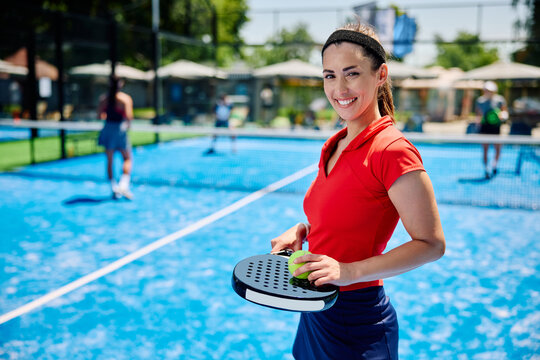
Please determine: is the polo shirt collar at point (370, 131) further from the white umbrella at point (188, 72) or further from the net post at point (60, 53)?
the white umbrella at point (188, 72)

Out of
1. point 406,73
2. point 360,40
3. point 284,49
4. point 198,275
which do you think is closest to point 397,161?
point 360,40

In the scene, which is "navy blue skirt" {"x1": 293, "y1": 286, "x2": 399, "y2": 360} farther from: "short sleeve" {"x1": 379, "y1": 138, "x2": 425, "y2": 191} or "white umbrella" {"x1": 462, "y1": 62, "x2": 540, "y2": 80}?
"white umbrella" {"x1": 462, "y1": 62, "x2": 540, "y2": 80}

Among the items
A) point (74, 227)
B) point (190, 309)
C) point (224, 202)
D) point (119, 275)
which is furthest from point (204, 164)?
point (190, 309)

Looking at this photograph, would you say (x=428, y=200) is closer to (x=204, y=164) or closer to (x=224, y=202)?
(x=224, y=202)

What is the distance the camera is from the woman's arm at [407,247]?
129 cm

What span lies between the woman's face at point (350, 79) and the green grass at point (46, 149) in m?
11.3

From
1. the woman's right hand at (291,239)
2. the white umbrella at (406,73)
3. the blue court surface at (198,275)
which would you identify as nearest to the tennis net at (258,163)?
the blue court surface at (198,275)

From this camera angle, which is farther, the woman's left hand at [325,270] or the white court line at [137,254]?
the white court line at [137,254]

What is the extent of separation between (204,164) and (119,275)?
7859 mm

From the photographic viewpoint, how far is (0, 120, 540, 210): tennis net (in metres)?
8.74

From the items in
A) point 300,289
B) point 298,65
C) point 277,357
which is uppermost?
point 298,65

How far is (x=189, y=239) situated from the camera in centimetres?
584

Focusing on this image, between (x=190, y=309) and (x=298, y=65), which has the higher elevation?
(x=298, y=65)

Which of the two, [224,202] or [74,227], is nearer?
[74,227]
